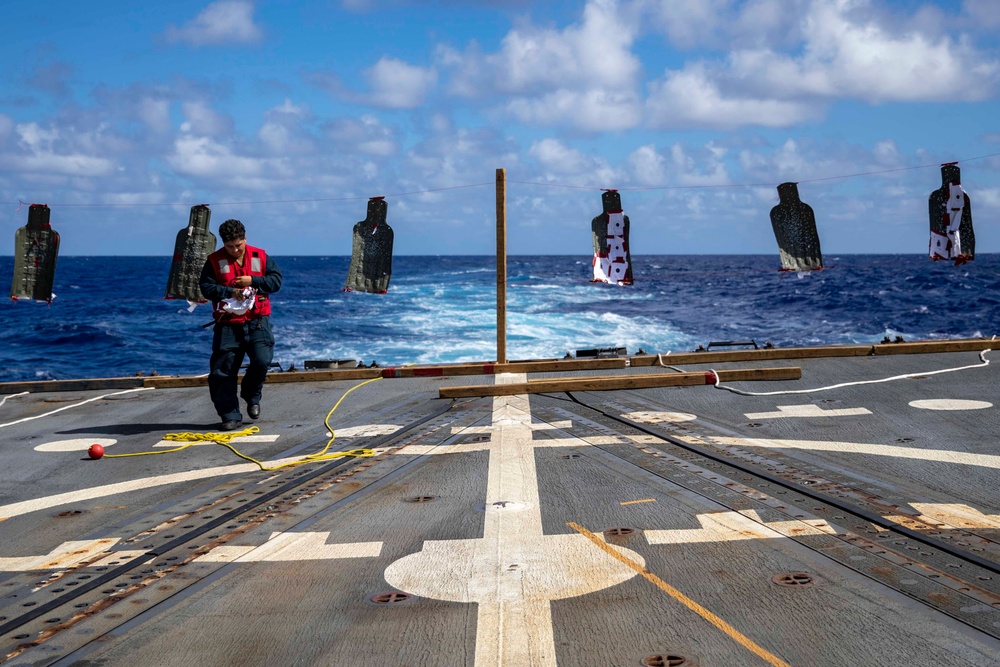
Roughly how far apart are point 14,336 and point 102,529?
4102cm

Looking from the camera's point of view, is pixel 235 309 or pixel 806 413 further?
pixel 806 413

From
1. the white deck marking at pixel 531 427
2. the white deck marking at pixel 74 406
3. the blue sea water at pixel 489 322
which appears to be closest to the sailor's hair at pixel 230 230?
the white deck marking at pixel 531 427

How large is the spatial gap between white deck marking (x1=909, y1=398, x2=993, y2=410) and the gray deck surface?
5cm

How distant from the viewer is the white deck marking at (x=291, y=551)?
14.9ft

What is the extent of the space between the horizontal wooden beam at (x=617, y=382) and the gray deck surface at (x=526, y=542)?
1.13 meters

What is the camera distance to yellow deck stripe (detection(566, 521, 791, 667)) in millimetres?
3275

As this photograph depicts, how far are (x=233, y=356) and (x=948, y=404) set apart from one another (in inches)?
263

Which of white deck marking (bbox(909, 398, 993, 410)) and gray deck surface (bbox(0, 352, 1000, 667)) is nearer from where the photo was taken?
gray deck surface (bbox(0, 352, 1000, 667))

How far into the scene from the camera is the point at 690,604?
148 inches

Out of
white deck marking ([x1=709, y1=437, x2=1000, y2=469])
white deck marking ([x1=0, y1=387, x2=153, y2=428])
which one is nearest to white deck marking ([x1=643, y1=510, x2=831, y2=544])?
white deck marking ([x1=709, y1=437, x2=1000, y2=469])

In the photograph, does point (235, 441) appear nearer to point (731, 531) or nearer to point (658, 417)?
point (658, 417)

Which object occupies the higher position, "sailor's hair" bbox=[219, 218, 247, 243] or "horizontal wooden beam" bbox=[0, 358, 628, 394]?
"sailor's hair" bbox=[219, 218, 247, 243]

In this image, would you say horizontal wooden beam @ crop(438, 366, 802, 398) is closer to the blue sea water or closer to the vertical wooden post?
the vertical wooden post

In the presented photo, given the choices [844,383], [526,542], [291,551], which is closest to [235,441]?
[291,551]
